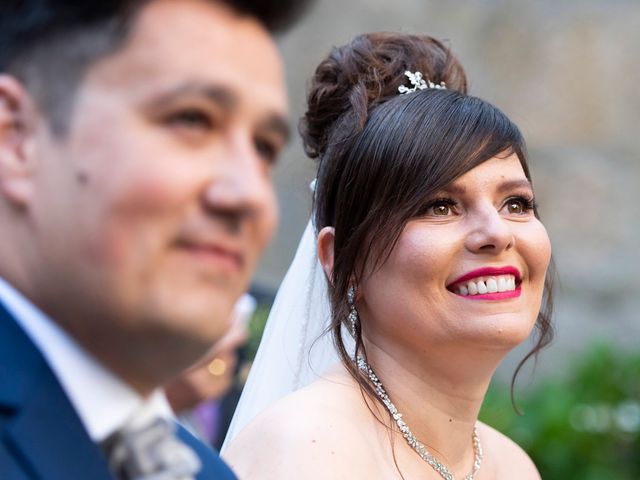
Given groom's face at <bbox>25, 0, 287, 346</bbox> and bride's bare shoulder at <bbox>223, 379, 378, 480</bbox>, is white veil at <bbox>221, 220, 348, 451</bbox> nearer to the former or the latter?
bride's bare shoulder at <bbox>223, 379, 378, 480</bbox>

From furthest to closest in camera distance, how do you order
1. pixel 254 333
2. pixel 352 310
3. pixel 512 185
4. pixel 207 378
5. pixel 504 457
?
pixel 254 333 → pixel 207 378 → pixel 504 457 → pixel 352 310 → pixel 512 185

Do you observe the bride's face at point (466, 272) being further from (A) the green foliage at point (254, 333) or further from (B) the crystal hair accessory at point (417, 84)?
(A) the green foliage at point (254, 333)

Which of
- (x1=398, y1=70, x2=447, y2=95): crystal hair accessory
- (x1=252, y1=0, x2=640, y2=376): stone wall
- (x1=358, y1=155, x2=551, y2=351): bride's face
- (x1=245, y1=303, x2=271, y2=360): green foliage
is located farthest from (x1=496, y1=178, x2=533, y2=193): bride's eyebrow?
(x1=252, y1=0, x2=640, y2=376): stone wall

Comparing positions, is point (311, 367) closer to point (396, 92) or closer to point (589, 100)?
point (396, 92)

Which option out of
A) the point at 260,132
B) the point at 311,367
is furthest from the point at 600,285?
the point at 260,132

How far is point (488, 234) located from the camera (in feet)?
9.82

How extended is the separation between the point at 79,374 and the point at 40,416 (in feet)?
0.27

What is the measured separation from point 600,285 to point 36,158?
24.6 ft

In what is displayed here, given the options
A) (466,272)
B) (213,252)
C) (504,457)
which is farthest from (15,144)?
(504,457)

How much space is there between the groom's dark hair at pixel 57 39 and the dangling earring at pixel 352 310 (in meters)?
1.71

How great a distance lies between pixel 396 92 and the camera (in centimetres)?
337

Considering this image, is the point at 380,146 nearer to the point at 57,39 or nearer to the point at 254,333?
the point at 57,39

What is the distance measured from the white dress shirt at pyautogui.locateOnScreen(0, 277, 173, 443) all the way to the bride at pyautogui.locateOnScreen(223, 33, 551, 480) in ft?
4.21

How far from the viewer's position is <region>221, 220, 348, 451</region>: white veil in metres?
3.61
